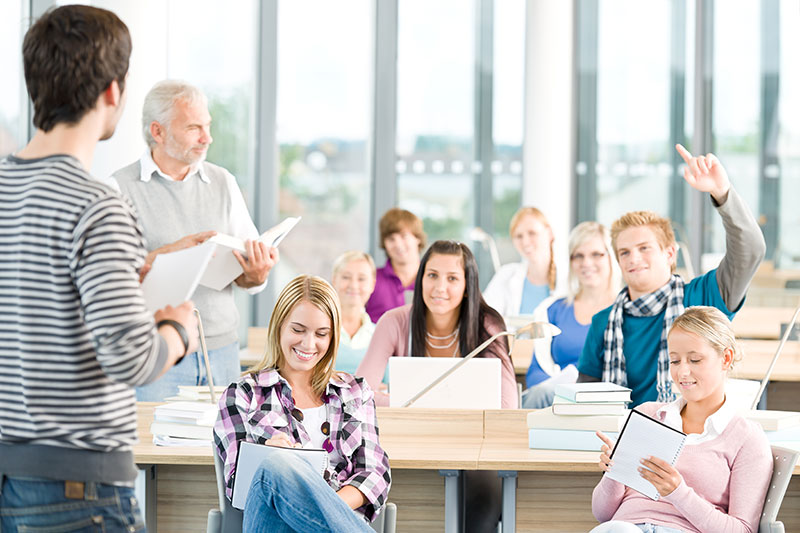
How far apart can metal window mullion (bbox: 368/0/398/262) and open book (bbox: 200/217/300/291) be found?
476 cm

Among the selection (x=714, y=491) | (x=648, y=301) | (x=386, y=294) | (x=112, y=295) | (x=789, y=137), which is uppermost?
(x=789, y=137)

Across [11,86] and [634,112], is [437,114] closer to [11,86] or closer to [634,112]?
[634,112]

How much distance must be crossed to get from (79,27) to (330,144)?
6360 mm

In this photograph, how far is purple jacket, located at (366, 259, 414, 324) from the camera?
5168 millimetres

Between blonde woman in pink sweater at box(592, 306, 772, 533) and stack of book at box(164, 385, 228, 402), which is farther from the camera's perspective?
stack of book at box(164, 385, 228, 402)

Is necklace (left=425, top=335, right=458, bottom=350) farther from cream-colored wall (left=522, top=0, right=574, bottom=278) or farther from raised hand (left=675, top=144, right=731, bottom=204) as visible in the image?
cream-colored wall (left=522, top=0, right=574, bottom=278)

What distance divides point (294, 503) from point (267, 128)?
5490 mm

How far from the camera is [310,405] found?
254 centimetres

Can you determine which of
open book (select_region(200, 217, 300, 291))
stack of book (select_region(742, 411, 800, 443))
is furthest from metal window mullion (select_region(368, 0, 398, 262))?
stack of book (select_region(742, 411, 800, 443))

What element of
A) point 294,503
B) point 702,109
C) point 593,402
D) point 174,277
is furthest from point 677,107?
point 174,277

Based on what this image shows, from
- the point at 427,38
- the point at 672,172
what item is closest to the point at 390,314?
the point at 427,38

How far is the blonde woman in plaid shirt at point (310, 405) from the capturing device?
2.42 m

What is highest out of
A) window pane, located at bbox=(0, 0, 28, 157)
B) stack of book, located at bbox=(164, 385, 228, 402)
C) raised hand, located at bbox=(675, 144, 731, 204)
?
window pane, located at bbox=(0, 0, 28, 157)

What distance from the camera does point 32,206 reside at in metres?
1.45
